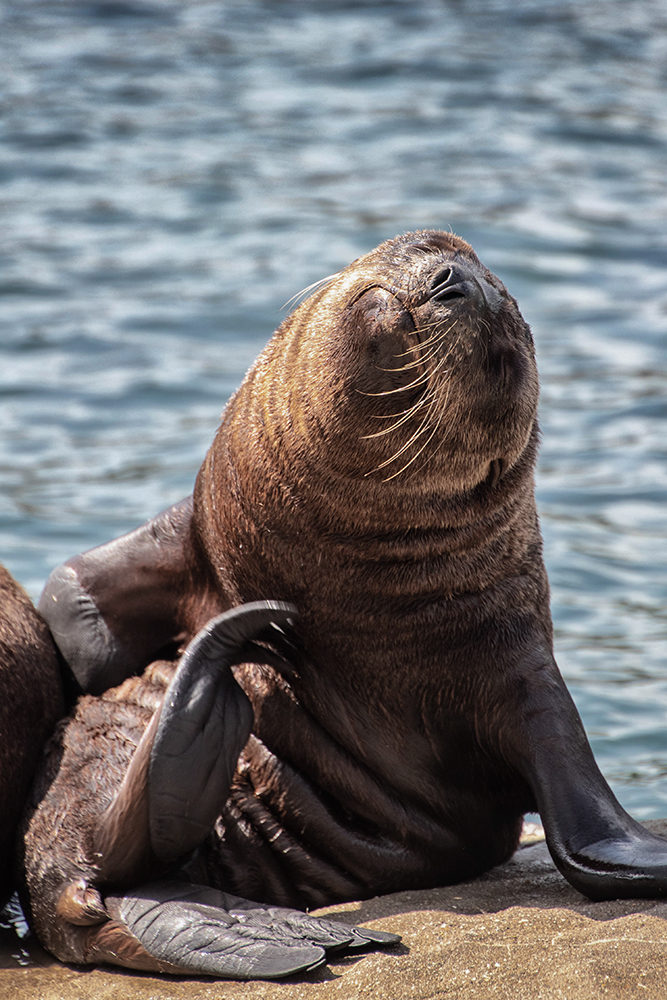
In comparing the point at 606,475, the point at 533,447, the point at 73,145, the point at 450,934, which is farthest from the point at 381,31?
the point at 450,934

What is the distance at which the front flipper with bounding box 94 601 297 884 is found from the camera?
4.63m

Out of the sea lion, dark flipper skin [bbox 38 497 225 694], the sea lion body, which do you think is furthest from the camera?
dark flipper skin [bbox 38 497 225 694]

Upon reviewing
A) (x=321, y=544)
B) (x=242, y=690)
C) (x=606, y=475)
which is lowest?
(x=606, y=475)

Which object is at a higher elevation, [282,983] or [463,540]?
[463,540]

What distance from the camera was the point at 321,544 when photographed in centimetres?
523

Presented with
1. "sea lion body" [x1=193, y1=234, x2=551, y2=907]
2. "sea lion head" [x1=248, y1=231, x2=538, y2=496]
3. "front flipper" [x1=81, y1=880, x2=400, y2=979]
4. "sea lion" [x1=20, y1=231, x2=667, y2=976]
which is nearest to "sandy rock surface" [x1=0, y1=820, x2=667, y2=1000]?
"front flipper" [x1=81, y1=880, x2=400, y2=979]

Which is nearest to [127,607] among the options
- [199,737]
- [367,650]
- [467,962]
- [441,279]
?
[367,650]

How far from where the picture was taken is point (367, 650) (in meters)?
5.30

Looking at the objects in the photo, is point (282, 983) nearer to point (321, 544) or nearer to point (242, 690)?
point (242, 690)

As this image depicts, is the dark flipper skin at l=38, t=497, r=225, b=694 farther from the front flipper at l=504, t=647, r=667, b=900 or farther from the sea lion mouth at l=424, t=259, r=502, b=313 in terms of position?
the sea lion mouth at l=424, t=259, r=502, b=313

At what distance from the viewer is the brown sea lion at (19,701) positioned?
5117 millimetres

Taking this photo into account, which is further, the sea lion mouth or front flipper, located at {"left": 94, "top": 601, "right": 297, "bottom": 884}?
the sea lion mouth

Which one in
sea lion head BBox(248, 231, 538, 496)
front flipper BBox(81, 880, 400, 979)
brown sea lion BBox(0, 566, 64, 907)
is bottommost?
front flipper BBox(81, 880, 400, 979)

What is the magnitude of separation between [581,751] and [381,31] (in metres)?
18.2
